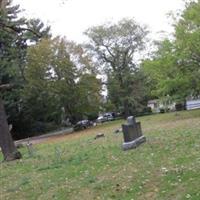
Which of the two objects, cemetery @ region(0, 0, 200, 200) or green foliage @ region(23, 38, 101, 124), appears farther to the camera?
green foliage @ region(23, 38, 101, 124)

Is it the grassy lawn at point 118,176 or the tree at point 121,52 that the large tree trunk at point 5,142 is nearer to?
the grassy lawn at point 118,176

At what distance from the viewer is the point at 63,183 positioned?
10.6 metres

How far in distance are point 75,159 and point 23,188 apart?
11.0 feet

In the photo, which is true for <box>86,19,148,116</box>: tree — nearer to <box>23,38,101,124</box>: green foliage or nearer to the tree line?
the tree line

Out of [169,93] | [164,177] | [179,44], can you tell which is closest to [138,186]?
[164,177]

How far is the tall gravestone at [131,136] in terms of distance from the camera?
48.8 feet

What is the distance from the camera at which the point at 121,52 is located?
52.7 meters

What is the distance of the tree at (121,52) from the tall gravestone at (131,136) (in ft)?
118

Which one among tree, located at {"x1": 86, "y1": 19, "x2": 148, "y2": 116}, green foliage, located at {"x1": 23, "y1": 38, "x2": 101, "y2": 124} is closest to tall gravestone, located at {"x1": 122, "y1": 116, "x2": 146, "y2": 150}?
green foliage, located at {"x1": 23, "y1": 38, "x2": 101, "y2": 124}

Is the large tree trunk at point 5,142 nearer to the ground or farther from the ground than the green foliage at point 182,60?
nearer to the ground

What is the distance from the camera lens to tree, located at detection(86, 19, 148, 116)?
51469mm

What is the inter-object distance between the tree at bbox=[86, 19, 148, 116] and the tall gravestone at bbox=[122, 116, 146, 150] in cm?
3610

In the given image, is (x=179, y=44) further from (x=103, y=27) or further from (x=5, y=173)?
(x=103, y=27)

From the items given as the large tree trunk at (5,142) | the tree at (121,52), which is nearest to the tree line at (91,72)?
the tree at (121,52)
